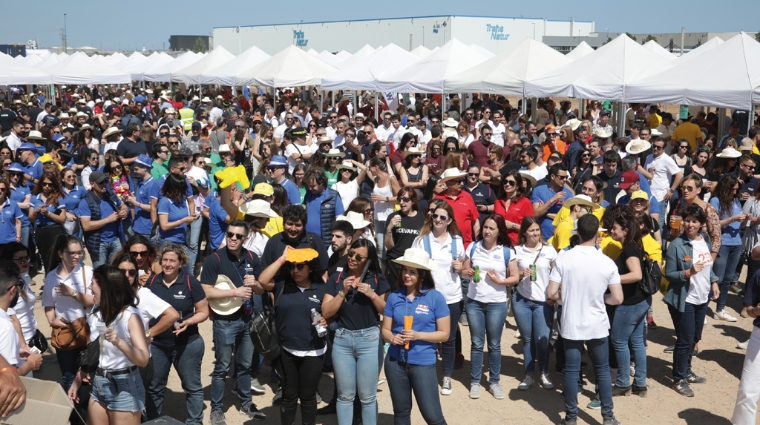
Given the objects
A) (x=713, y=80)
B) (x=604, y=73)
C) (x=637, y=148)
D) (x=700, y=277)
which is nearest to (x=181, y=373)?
(x=700, y=277)

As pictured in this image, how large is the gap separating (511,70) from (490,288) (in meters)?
10.3

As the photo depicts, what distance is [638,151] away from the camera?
382 inches

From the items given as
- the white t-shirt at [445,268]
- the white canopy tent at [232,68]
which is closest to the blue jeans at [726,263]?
the white t-shirt at [445,268]

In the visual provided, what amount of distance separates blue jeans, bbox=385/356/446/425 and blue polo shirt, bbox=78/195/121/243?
459cm

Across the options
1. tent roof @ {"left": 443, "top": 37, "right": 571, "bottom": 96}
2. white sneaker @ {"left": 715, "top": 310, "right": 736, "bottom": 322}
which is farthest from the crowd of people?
tent roof @ {"left": 443, "top": 37, "right": 571, "bottom": 96}

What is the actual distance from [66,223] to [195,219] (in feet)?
5.90

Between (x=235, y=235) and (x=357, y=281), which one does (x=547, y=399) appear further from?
(x=235, y=235)

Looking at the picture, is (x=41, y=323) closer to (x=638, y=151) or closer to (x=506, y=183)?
(x=506, y=183)

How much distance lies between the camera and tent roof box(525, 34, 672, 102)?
13.7 meters

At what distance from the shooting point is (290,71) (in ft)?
65.8

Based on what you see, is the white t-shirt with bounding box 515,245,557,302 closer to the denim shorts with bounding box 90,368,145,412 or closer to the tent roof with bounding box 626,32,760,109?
the denim shorts with bounding box 90,368,145,412

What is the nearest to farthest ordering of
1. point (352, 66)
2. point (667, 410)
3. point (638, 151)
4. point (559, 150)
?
point (667, 410) < point (638, 151) < point (559, 150) < point (352, 66)

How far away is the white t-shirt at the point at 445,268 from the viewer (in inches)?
239

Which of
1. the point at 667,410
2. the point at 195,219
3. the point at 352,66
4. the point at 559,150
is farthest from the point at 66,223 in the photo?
the point at 352,66
